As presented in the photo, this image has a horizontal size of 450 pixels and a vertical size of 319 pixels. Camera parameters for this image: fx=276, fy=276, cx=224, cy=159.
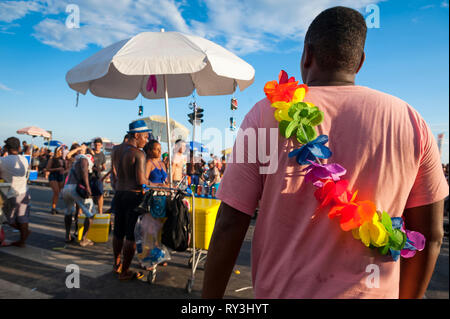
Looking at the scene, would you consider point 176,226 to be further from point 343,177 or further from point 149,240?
point 343,177

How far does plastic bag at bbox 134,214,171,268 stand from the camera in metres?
3.76

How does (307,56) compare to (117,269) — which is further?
(117,269)

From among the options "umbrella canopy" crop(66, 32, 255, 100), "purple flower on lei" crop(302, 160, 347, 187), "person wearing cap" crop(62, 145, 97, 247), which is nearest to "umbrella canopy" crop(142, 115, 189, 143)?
"person wearing cap" crop(62, 145, 97, 247)

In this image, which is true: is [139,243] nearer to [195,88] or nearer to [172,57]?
[172,57]

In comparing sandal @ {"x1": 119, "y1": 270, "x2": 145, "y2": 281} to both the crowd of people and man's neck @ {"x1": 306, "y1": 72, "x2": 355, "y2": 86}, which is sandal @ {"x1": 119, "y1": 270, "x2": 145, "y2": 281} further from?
man's neck @ {"x1": 306, "y1": 72, "x2": 355, "y2": 86}

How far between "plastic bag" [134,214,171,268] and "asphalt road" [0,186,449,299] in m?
0.31

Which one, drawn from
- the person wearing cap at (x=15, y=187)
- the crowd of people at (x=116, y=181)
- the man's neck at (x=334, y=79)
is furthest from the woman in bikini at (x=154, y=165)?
the man's neck at (x=334, y=79)

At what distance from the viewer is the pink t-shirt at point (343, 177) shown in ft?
3.21

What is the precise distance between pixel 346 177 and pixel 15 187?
18.9 ft

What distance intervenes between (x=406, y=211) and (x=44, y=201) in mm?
11257

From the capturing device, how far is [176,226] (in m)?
3.46

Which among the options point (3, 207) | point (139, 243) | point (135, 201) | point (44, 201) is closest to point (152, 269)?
point (139, 243)

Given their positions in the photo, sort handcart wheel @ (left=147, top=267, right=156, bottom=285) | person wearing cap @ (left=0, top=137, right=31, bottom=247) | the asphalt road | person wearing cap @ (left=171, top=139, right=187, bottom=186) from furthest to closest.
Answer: person wearing cap @ (left=171, top=139, right=187, bottom=186) → person wearing cap @ (left=0, top=137, right=31, bottom=247) → handcart wheel @ (left=147, top=267, right=156, bottom=285) → the asphalt road

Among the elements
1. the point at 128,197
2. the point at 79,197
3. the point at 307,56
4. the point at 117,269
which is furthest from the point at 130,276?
the point at 307,56
